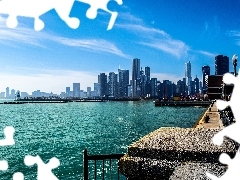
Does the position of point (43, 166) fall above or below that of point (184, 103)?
above

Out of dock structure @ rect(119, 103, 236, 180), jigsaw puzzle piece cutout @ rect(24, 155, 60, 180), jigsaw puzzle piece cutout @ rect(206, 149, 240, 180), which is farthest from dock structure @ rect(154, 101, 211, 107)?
jigsaw puzzle piece cutout @ rect(206, 149, 240, 180)

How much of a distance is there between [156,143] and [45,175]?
251cm

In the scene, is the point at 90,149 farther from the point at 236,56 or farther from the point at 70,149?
the point at 236,56

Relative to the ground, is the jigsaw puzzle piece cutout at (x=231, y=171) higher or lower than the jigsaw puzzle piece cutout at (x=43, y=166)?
higher

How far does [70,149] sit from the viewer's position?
3278 cm

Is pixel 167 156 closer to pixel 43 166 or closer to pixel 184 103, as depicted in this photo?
pixel 43 166

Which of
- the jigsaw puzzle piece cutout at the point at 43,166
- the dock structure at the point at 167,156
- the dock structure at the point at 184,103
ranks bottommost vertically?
the dock structure at the point at 184,103

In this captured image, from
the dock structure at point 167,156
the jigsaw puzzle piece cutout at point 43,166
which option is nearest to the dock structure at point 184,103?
the jigsaw puzzle piece cutout at point 43,166

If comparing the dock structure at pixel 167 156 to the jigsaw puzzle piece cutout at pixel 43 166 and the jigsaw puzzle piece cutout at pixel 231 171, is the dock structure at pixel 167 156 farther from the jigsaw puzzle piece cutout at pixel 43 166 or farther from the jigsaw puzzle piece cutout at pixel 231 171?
the jigsaw puzzle piece cutout at pixel 43 166

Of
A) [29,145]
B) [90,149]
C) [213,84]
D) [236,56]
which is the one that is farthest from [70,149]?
[213,84]

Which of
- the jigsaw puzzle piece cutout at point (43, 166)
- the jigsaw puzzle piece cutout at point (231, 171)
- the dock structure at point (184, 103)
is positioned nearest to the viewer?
the jigsaw puzzle piece cutout at point (231, 171)

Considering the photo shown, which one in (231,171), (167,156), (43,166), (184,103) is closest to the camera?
(231,171)

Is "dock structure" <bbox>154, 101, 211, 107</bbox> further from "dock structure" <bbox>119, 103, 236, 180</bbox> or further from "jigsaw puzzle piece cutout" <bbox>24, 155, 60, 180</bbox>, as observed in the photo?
"dock structure" <bbox>119, 103, 236, 180</bbox>

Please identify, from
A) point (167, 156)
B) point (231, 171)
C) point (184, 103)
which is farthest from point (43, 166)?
point (184, 103)
